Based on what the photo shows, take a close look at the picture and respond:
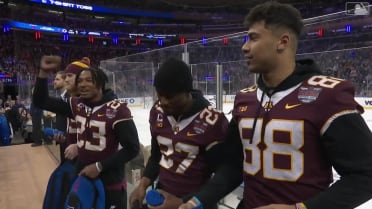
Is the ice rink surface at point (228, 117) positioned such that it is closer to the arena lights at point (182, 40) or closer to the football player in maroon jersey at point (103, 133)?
the football player in maroon jersey at point (103, 133)

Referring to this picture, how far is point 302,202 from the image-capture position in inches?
36.6

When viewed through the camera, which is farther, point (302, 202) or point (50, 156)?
point (50, 156)

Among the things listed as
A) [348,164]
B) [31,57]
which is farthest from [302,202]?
[31,57]

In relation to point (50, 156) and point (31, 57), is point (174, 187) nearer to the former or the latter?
point (50, 156)

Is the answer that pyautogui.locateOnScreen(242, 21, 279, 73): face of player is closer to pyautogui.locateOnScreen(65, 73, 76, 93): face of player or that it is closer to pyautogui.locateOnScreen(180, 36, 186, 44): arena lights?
pyautogui.locateOnScreen(65, 73, 76, 93): face of player

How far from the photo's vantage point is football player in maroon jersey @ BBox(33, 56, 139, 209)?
1.95m

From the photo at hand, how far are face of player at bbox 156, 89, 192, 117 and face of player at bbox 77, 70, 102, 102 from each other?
0.76m

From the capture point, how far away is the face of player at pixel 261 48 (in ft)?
3.43

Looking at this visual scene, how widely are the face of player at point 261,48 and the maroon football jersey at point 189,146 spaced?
36 cm

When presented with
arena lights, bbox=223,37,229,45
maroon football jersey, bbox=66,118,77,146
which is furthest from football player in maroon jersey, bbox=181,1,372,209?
arena lights, bbox=223,37,229,45

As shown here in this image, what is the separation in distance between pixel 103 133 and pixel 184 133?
0.74 m

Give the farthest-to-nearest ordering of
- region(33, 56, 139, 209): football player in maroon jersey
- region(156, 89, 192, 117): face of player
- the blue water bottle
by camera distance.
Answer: region(33, 56, 139, 209): football player in maroon jersey, region(156, 89, 192, 117): face of player, the blue water bottle

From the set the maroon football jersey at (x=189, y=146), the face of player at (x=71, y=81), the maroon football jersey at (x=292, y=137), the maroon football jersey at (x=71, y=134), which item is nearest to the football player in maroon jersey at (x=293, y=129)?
the maroon football jersey at (x=292, y=137)

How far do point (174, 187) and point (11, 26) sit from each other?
70.5 ft
